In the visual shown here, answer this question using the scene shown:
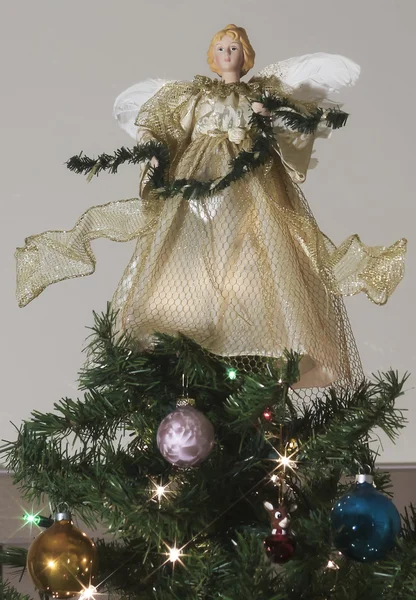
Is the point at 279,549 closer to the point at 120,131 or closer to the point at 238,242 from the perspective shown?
the point at 238,242

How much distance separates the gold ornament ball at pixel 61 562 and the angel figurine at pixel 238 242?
0.22 metres

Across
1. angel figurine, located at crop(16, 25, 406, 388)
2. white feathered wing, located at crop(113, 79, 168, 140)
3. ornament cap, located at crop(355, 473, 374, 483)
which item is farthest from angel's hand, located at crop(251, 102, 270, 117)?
ornament cap, located at crop(355, 473, 374, 483)

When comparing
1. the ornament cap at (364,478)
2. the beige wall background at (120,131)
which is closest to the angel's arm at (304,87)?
the ornament cap at (364,478)

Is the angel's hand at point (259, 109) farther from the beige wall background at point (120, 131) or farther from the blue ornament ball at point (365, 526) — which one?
the beige wall background at point (120, 131)

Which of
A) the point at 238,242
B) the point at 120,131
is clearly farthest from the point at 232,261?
the point at 120,131

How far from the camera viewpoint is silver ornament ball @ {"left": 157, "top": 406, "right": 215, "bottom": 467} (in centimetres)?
83

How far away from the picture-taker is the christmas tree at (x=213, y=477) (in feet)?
2.57

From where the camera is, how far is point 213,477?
→ 0.87 meters

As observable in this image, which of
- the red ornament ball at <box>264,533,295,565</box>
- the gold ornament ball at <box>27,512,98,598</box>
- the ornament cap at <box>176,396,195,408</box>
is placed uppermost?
the ornament cap at <box>176,396,195,408</box>

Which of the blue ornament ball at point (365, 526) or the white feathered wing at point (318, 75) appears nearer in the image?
the blue ornament ball at point (365, 526)

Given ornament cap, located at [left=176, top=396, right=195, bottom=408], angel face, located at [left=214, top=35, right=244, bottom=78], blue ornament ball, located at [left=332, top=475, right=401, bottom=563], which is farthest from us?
angel face, located at [left=214, top=35, right=244, bottom=78]

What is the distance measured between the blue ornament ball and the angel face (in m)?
0.57

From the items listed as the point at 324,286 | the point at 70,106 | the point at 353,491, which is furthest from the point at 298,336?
the point at 70,106

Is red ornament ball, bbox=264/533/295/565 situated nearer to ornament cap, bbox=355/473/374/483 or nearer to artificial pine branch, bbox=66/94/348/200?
ornament cap, bbox=355/473/374/483
